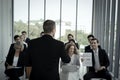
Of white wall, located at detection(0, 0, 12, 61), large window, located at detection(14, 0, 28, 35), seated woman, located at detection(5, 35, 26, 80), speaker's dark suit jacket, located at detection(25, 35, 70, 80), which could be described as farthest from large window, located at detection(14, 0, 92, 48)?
speaker's dark suit jacket, located at detection(25, 35, 70, 80)

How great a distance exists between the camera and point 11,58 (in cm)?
540

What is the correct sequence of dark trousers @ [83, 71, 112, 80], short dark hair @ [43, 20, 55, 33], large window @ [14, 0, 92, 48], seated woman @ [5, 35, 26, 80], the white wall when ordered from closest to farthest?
short dark hair @ [43, 20, 55, 33], dark trousers @ [83, 71, 112, 80], seated woman @ [5, 35, 26, 80], the white wall, large window @ [14, 0, 92, 48]

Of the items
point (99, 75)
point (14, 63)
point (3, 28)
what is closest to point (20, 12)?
point (3, 28)

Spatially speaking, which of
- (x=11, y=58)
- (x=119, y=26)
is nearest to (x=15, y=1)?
(x=11, y=58)

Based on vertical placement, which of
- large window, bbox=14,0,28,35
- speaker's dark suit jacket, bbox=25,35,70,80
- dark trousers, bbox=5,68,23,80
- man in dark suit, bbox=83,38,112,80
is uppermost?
large window, bbox=14,0,28,35

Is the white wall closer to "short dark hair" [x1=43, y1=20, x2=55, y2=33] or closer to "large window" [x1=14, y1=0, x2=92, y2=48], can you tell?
"large window" [x1=14, y1=0, x2=92, y2=48]

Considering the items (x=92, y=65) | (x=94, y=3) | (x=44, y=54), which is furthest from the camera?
(x=94, y=3)

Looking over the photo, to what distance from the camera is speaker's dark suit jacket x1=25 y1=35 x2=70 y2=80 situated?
2.78 m

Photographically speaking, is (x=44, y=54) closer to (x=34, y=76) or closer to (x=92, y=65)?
(x=34, y=76)

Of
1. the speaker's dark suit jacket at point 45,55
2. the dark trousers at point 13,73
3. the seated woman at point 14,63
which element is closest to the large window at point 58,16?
the seated woman at point 14,63

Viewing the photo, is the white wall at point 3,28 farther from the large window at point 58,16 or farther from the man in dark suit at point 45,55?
the man in dark suit at point 45,55

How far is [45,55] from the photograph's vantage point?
109 inches

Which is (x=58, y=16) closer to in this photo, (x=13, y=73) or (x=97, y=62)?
(x=13, y=73)

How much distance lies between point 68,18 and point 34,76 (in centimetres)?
790
